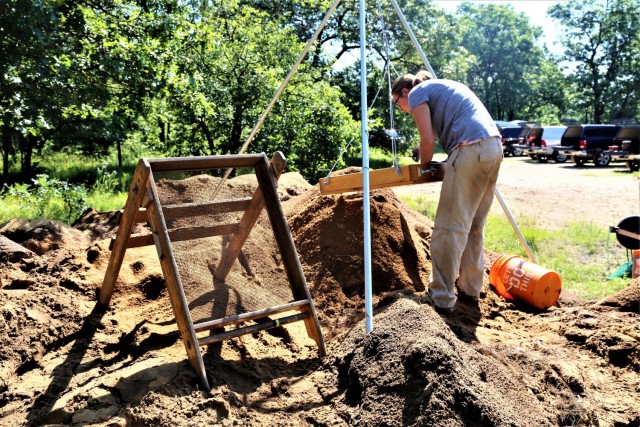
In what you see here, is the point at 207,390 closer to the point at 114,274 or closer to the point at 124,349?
the point at 124,349

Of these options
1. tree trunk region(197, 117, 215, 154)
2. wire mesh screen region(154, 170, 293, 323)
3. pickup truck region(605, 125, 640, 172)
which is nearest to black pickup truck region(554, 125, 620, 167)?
pickup truck region(605, 125, 640, 172)

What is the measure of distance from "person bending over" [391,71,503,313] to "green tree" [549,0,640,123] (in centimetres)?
4187

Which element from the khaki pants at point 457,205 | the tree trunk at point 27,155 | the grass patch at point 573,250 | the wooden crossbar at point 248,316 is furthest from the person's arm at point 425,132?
the tree trunk at point 27,155

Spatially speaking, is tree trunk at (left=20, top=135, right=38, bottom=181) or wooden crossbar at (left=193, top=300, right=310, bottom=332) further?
tree trunk at (left=20, top=135, right=38, bottom=181)

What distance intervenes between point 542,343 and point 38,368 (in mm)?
3657

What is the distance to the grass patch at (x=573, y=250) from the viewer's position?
23.8 feet

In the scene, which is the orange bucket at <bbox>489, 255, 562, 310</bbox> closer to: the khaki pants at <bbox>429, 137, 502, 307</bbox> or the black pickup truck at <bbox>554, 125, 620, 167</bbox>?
the khaki pants at <bbox>429, 137, 502, 307</bbox>

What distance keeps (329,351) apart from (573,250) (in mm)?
5905

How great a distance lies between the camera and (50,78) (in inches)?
321

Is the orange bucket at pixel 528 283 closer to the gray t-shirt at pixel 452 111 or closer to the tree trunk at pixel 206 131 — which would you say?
the gray t-shirt at pixel 452 111

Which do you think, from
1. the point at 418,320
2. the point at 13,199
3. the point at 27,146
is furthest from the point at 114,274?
the point at 27,146

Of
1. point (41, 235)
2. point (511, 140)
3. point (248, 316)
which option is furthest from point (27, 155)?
point (511, 140)

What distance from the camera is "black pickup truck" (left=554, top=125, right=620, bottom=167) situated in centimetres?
2248

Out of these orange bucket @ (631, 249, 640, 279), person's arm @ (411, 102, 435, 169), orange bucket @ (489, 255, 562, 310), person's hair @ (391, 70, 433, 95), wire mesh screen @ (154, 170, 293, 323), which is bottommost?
orange bucket @ (631, 249, 640, 279)
